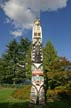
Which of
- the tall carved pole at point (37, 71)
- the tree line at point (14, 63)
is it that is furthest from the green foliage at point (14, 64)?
the tall carved pole at point (37, 71)

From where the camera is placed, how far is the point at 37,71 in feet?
80.2

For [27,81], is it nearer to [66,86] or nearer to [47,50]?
[47,50]

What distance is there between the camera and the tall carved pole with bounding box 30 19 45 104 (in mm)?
24075

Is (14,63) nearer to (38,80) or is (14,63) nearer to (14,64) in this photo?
(14,64)

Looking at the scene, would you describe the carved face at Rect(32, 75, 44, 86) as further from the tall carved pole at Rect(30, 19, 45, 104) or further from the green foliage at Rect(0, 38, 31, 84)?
the green foliage at Rect(0, 38, 31, 84)

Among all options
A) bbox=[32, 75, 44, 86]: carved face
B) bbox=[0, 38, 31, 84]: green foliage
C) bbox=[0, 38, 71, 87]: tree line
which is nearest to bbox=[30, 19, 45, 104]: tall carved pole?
bbox=[32, 75, 44, 86]: carved face

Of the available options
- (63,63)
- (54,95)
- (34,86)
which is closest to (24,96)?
(54,95)

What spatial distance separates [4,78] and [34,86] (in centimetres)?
5593

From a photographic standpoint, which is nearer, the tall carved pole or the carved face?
the tall carved pole

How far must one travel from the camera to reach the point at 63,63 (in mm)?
46781

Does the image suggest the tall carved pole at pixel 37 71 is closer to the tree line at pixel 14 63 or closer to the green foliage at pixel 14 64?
the tree line at pixel 14 63

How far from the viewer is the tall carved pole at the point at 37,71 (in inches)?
948

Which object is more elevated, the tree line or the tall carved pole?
the tree line

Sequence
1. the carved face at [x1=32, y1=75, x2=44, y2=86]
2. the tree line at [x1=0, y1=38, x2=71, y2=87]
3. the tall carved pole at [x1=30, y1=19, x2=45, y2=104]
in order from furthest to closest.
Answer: the tree line at [x1=0, y1=38, x2=71, y2=87]
the carved face at [x1=32, y1=75, x2=44, y2=86]
the tall carved pole at [x1=30, y1=19, x2=45, y2=104]
